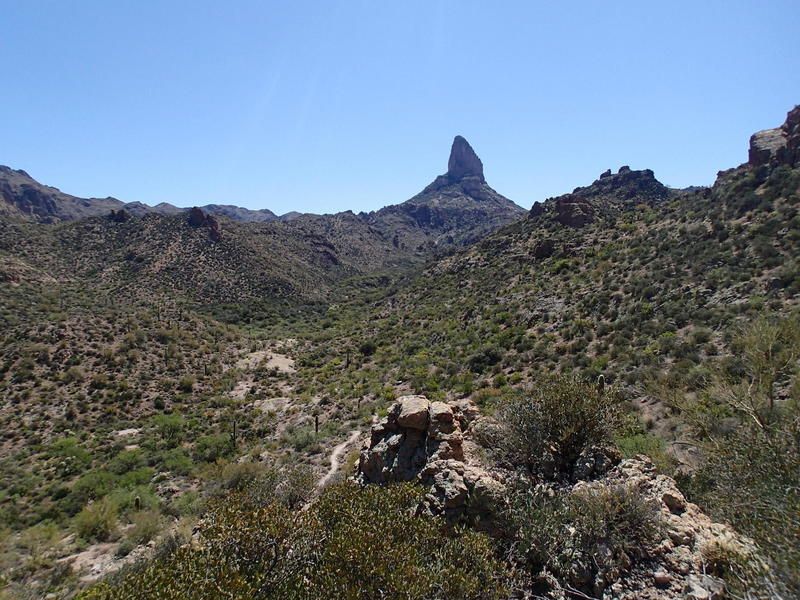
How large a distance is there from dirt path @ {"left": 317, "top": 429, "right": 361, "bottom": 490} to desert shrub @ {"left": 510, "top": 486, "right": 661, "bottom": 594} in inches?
344

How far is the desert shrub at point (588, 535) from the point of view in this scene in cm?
589

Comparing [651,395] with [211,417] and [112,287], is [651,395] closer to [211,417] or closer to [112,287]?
[211,417]

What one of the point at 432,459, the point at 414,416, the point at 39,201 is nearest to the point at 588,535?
the point at 432,459

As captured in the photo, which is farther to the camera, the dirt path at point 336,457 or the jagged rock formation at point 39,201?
the jagged rock formation at point 39,201

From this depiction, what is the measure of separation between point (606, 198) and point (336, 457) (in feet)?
203

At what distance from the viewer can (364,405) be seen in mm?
22859

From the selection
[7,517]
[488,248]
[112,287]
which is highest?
[488,248]

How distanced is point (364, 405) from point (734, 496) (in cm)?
1880

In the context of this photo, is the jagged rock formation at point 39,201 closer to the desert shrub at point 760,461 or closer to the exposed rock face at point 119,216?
the exposed rock face at point 119,216

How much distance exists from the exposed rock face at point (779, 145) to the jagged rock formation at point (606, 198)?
1509 cm

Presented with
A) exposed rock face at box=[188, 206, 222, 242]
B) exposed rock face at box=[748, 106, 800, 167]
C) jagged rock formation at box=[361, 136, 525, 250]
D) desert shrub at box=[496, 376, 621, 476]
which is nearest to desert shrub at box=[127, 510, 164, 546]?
desert shrub at box=[496, 376, 621, 476]

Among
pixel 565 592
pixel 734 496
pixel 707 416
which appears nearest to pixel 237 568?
pixel 565 592

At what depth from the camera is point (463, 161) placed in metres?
171

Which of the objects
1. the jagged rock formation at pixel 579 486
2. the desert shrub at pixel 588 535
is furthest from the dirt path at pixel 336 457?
the desert shrub at pixel 588 535
